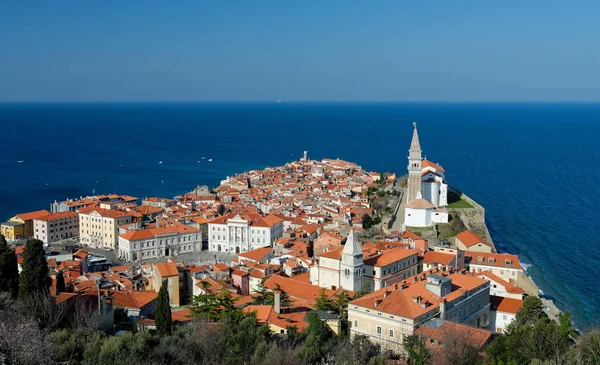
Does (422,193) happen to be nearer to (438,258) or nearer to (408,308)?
(438,258)

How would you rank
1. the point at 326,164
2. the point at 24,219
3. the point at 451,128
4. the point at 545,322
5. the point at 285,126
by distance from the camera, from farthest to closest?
the point at 285,126 → the point at 451,128 → the point at 326,164 → the point at 24,219 → the point at 545,322

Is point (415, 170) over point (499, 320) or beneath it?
over

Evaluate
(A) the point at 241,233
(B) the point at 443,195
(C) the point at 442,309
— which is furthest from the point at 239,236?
(C) the point at 442,309

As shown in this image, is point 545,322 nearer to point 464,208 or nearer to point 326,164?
point 464,208

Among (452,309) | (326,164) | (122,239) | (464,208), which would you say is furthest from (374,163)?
(452,309)

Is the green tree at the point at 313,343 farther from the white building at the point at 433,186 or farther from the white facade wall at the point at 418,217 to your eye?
the white building at the point at 433,186

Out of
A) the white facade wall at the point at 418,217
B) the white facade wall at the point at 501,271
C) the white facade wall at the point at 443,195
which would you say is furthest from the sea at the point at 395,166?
the white facade wall at the point at 418,217

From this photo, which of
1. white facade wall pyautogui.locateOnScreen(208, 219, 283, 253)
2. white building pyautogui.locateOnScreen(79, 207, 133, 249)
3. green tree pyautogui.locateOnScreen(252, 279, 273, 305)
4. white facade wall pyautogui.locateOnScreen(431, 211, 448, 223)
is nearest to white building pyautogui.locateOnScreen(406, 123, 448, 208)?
white facade wall pyautogui.locateOnScreen(431, 211, 448, 223)
